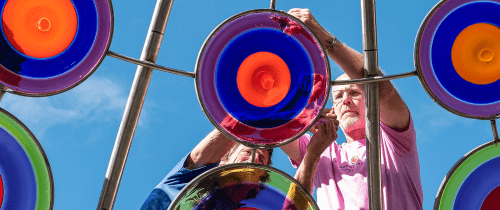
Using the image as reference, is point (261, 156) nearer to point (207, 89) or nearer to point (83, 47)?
point (207, 89)

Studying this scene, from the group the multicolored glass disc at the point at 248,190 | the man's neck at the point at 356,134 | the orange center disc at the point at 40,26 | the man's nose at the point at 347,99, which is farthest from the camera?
the man's nose at the point at 347,99

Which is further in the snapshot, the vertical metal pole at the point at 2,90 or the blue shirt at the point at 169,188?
the blue shirt at the point at 169,188

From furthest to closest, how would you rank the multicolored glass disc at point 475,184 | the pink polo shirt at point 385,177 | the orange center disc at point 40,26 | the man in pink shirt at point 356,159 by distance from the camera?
1. the pink polo shirt at point 385,177
2. the man in pink shirt at point 356,159
3. the multicolored glass disc at point 475,184
4. the orange center disc at point 40,26

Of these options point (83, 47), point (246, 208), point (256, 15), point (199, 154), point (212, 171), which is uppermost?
point (256, 15)

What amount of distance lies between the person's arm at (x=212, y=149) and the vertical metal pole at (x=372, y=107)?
32.3 inches

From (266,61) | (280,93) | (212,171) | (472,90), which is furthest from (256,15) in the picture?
(472,90)

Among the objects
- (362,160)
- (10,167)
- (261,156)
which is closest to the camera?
(10,167)

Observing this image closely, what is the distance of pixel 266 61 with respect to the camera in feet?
7.47

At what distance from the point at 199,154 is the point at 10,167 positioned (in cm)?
104

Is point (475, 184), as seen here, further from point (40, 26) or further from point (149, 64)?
point (40, 26)

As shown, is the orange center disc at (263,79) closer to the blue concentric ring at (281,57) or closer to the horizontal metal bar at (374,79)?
the blue concentric ring at (281,57)

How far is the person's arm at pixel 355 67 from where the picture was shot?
2.57 m

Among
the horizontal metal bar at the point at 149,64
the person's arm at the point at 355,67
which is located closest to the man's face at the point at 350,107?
the person's arm at the point at 355,67

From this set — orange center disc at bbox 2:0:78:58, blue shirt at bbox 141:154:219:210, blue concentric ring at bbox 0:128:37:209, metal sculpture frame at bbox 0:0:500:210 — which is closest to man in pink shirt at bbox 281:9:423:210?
metal sculpture frame at bbox 0:0:500:210
